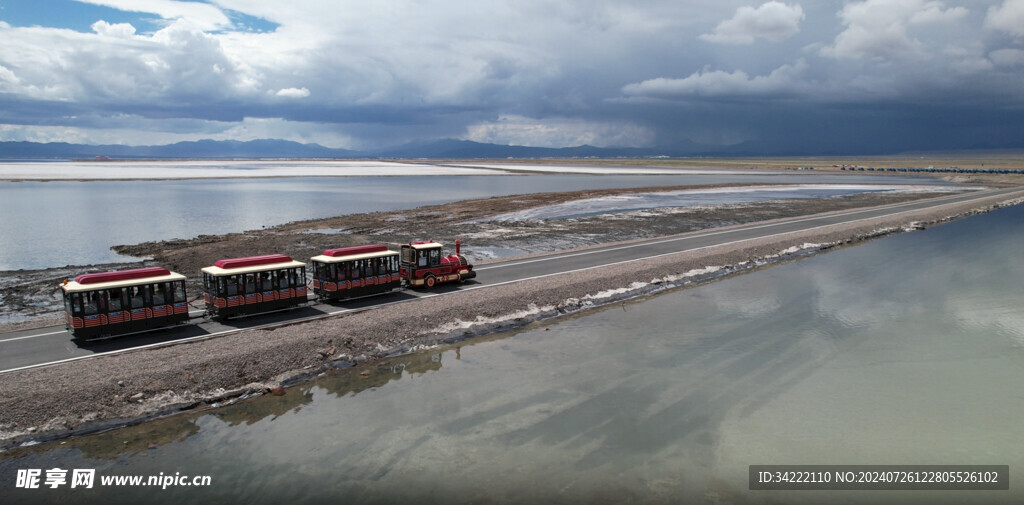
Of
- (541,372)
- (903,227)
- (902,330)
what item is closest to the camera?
(541,372)

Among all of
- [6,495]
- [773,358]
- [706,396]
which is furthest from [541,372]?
[6,495]

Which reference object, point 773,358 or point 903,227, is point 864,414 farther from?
point 903,227

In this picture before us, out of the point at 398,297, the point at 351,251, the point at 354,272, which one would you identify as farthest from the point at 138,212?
the point at 398,297

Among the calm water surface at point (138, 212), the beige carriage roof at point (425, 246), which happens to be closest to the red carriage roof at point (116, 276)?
the beige carriage roof at point (425, 246)

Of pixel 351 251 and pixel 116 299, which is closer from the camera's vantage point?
pixel 116 299

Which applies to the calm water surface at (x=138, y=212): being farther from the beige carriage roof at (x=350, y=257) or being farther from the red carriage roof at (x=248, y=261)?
the beige carriage roof at (x=350, y=257)

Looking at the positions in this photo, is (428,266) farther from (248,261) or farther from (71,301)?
(71,301)
